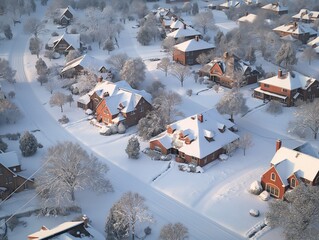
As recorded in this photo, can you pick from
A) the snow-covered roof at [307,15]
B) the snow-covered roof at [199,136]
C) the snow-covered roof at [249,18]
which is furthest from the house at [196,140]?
the snow-covered roof at [307,15]

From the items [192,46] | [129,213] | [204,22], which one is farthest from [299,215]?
[204,22]

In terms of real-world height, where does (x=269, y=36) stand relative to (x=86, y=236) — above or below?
below

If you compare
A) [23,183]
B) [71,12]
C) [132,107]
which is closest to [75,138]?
[132,107]

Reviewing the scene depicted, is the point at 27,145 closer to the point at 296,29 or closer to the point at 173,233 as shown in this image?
the point at 173,233

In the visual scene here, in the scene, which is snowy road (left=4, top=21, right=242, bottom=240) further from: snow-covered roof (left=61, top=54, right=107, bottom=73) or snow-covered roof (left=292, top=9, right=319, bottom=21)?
snow-covered roof (left=292, top=9, right=319, bottom=21)

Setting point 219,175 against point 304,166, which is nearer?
point 304,166

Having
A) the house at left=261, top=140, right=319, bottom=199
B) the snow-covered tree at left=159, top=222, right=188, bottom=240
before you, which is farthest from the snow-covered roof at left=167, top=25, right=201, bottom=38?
the snow-covered tree at left=159, top=222, right=188, bottom=240

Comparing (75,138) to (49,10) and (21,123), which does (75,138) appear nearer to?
(21,123)
